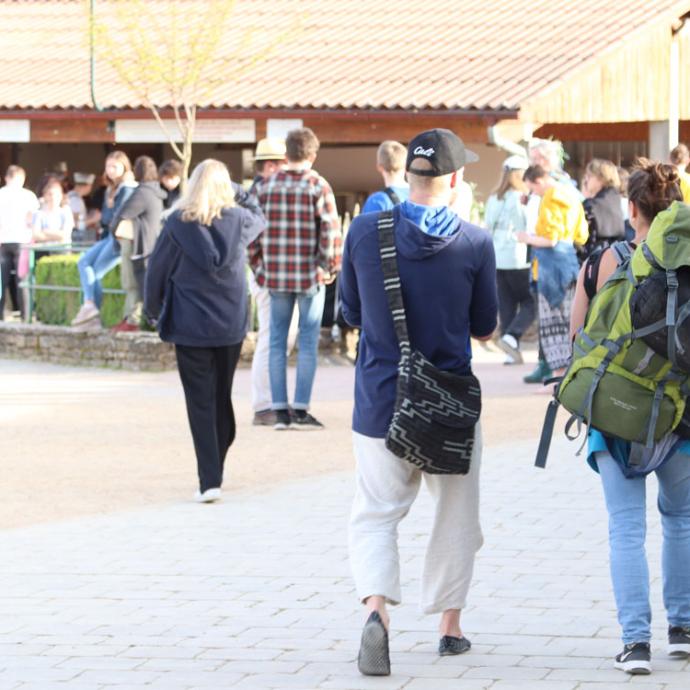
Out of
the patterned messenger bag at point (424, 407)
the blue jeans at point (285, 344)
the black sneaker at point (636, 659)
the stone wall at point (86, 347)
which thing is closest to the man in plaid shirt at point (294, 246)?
the blue jeans at point (285, 344)

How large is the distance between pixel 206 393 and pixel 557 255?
4.61 meters

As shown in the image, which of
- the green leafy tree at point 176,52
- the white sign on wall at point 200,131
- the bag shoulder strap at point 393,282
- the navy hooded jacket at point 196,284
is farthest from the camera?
the white sign on wall at point 200,131

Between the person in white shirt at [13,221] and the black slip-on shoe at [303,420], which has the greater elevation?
the person in white shirt at [13,221]

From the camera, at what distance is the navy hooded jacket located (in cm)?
862

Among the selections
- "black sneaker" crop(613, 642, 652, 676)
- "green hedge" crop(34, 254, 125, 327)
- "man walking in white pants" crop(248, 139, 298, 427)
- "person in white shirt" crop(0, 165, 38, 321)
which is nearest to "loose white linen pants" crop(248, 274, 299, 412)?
"man walking in white pants" crop(248, 139, 298, 427)

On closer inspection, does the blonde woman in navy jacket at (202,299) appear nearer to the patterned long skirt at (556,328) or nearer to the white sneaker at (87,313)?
the patterned long skirt at (556,328)

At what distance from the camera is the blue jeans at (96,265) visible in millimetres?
15938

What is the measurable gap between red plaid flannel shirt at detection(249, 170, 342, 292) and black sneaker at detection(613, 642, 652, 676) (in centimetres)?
573

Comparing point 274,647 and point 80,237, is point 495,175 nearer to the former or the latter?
point 80,237

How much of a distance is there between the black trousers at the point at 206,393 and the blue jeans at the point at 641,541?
3383 millimetres

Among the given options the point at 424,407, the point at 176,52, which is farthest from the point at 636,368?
the point at 176,52

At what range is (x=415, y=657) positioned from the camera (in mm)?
5746

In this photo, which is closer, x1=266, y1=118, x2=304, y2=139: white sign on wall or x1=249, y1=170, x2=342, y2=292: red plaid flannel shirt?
x1=249, y1=170, x2=342, y2=292: red plaid flannel shirt

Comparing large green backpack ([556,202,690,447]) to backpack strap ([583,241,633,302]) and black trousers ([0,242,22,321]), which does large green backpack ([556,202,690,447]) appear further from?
black trousers ([0,242,22,321])
